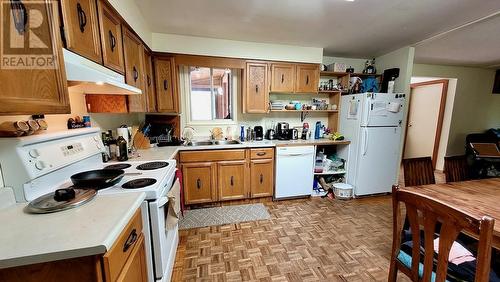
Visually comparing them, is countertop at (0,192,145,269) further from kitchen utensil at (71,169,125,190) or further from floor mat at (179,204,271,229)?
floor mat at (179,204,271,229)

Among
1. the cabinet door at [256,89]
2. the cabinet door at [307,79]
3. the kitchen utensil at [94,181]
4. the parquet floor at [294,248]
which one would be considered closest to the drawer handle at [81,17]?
the kitchen utensil at [94,181]

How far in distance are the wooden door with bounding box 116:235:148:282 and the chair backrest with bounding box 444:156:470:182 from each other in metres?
2.76

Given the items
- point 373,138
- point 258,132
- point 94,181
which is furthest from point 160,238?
point 373,138

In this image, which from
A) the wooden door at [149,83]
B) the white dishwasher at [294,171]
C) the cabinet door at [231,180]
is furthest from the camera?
the white dishwasher at [294,171]

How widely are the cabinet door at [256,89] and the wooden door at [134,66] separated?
1.41 m

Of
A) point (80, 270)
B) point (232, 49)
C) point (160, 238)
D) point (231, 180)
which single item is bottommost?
point (231, 180)

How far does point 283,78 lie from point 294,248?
2.36 metres

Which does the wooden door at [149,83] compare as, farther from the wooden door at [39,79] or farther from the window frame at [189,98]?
the wooden door at [39,79]

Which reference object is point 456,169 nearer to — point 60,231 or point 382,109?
point 382,109

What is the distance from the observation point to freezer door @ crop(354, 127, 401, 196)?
10.1 feet

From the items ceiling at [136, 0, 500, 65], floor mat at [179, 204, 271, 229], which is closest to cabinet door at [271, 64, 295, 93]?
ceiling at [136, 0, 500, 65]

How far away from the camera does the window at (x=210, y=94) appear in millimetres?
3254

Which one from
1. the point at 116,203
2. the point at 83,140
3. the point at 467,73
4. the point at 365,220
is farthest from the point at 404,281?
the point at 467,73

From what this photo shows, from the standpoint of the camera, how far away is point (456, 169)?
2020mm
